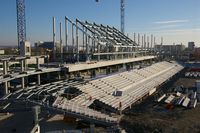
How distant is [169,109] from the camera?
28.0 m

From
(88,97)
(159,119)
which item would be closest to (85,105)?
(88,97)

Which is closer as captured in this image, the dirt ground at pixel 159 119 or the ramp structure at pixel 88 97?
the ramp structure at pixel 88 97

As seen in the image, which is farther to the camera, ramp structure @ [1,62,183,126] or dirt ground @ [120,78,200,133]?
dirt ground @ [120,78,200,133]

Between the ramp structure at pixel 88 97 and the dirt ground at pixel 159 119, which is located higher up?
the ramp structure at pixel 88 97

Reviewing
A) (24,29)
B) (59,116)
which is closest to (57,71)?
(59,116)

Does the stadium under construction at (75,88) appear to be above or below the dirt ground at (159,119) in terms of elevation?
above

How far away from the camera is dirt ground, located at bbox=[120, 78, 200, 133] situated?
21.2 metres

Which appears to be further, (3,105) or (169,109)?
(169,109)

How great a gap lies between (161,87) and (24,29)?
3911 centimetres

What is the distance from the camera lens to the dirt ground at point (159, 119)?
69.4 ft

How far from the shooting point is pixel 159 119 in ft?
78.4

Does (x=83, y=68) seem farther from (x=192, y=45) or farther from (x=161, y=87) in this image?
(x=192, y=45)

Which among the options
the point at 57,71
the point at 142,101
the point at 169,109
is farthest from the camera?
the point at 57,71

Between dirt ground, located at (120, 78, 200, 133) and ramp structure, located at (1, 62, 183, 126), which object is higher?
ramp structure, located at (1, 62, 183, 126)
